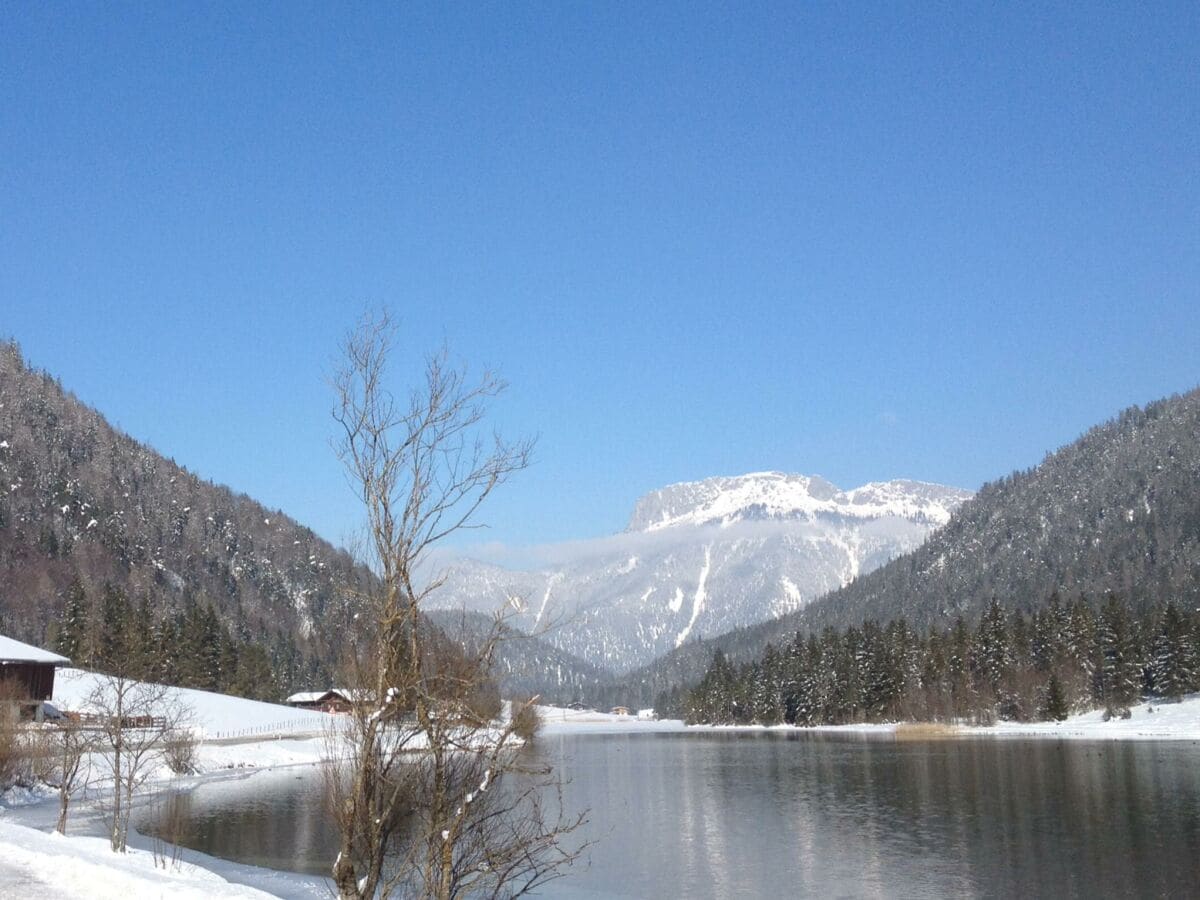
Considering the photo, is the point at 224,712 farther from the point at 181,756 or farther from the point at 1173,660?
the point at 1173,660

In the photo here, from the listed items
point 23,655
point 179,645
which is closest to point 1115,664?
point 179,645

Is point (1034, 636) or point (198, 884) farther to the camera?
point (1034, 636)

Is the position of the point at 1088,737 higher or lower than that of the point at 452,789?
lower

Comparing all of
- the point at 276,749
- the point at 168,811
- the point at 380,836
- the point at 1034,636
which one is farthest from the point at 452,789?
the point at 1034,636

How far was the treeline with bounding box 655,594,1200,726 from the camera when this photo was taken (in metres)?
104

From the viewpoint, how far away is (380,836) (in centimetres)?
1273

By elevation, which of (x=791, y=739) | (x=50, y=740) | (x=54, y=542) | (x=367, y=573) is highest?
(x=54, y=542)

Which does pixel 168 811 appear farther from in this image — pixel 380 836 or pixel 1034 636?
pixel 1034 636

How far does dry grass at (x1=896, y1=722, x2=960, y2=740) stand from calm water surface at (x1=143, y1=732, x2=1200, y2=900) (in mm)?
33604

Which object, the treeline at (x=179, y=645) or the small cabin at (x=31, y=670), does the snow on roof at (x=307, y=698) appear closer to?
the treeline at (x=179, y=645)

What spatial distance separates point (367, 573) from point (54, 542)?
191041mm

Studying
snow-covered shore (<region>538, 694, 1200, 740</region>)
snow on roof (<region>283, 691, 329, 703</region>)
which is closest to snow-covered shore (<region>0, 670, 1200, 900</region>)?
snow-covered shore (<region>538, 694, 1200, 740</region>)

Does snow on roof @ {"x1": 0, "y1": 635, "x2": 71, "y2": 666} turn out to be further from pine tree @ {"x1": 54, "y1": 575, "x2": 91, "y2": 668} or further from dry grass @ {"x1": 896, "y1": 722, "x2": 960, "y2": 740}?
dry grass @ {"x1": 896, "y1": 722, "x2": 960, "y2": 740}

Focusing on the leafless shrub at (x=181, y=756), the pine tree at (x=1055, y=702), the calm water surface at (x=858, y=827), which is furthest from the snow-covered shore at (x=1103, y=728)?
the leafless shrub at (x=181, y=756)
